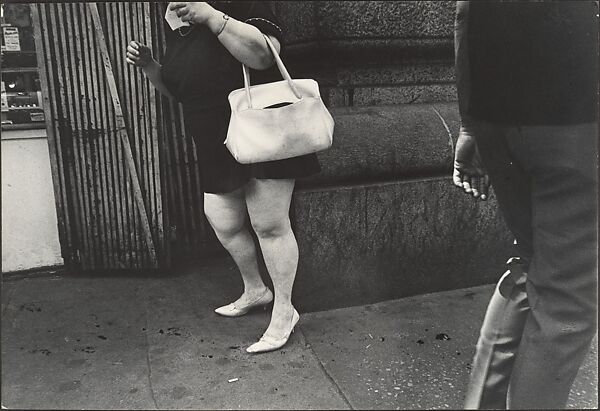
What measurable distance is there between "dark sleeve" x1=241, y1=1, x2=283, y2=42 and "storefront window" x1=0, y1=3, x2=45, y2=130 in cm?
172

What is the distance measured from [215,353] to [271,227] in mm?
679

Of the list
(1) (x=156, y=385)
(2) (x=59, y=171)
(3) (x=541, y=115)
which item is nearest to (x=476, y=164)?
(3) (x=541, y=115)

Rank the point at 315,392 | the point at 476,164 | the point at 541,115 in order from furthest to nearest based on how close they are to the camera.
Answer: the point at 315,392 → the point at 476,164 → the point at 541,115

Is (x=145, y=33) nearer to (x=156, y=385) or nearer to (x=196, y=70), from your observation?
(x=196, y=70)

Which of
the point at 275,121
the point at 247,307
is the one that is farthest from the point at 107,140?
the point at 275,121

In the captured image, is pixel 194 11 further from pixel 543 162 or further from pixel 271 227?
pixel 543 162

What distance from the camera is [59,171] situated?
356cm

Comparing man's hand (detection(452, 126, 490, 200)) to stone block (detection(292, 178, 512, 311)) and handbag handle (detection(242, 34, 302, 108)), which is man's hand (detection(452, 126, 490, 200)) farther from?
stone block (detection(292, 178, 512, 311))

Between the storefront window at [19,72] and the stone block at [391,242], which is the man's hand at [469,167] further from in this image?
the storefront window at [19,72]

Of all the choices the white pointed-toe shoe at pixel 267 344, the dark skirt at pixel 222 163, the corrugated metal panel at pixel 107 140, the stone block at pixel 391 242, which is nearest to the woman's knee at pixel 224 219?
the dark skirt at pixel 222 163

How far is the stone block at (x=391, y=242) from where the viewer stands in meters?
3.00

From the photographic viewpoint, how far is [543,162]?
1.76m

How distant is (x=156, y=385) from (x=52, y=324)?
961mm

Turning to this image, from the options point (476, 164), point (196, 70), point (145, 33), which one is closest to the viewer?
point (476, 164)
